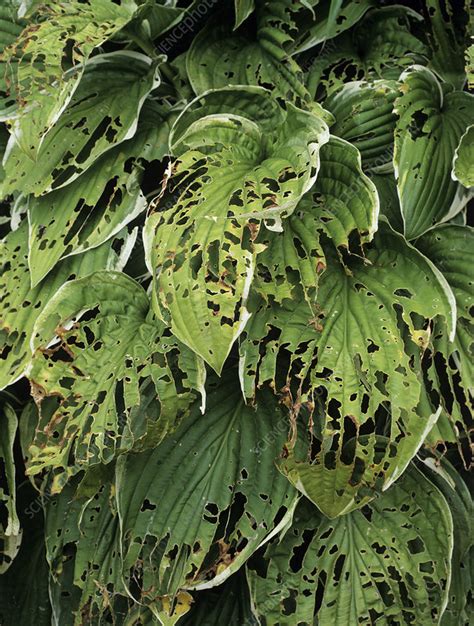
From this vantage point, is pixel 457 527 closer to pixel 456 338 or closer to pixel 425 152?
pixel 456 338

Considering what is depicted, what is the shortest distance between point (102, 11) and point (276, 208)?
0.46 meters

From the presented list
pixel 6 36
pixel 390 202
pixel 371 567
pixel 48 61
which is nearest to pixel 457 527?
pixel 371 567

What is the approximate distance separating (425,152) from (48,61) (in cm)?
49

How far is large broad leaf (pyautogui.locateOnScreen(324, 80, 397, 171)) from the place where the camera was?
1025mm

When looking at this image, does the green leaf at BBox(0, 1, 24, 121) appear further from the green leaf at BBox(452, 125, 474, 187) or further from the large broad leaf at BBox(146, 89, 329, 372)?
the green leaf at BBox(452, 125, 474, 187)

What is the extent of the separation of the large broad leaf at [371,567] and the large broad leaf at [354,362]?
10 centimetres

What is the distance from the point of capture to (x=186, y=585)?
93 cm

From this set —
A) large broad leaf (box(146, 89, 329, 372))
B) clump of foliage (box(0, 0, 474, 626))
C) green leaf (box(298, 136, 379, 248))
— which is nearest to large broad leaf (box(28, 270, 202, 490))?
clump of foliage (box(0, 0, 474, 626))

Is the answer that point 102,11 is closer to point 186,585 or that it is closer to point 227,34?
point 227,34

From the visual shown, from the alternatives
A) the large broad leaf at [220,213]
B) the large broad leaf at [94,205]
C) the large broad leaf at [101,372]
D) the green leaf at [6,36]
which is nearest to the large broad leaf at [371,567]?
the large broad leaf at [101,372]

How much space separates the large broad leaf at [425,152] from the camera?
3.26 ft

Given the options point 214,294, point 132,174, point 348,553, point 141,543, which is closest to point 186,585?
point 141,543

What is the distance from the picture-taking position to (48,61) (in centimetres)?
96

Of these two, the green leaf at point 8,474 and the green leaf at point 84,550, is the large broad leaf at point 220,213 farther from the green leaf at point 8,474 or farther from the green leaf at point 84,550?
the green leaf at point 8,474
